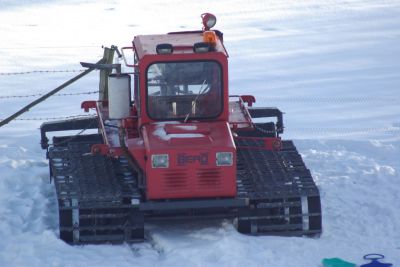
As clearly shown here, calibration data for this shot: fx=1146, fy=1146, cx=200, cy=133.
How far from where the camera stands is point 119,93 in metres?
11.6

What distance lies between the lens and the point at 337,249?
10.8m

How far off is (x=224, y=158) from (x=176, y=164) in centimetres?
46

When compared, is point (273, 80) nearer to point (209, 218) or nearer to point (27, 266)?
point (209, 218)

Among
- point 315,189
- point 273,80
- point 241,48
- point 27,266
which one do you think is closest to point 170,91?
point 315,189

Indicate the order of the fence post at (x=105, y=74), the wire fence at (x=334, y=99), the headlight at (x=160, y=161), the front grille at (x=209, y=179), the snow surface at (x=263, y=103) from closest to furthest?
the snow surface at (x=263, y=103), the headlight at (x=160, y=161), the front grille at (x=209, y=179), the fence post at (x=105, y=74), the wire fence at (x=334, y=99)

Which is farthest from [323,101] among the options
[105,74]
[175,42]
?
[175,42]

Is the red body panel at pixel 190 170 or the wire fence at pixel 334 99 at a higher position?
the red body panel at pixel 190 170

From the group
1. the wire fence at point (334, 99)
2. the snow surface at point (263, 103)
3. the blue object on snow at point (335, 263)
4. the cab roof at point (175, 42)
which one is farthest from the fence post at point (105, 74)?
the wire fence at point (334, 99)

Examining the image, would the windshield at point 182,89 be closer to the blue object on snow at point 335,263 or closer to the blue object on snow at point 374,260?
the blue object on snow at point 335,263

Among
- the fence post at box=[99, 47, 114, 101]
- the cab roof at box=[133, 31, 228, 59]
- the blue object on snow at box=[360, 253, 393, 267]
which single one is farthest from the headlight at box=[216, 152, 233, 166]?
the fence post at box=[99, 47, 114, 101]

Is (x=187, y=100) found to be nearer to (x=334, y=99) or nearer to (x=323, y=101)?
(x=323, y=101)

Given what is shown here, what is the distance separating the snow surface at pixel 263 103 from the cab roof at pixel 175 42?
1.78m

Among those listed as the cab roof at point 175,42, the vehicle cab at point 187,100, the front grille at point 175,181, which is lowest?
the front grille at point 175,181

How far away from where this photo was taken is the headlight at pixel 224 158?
10.9 metres
